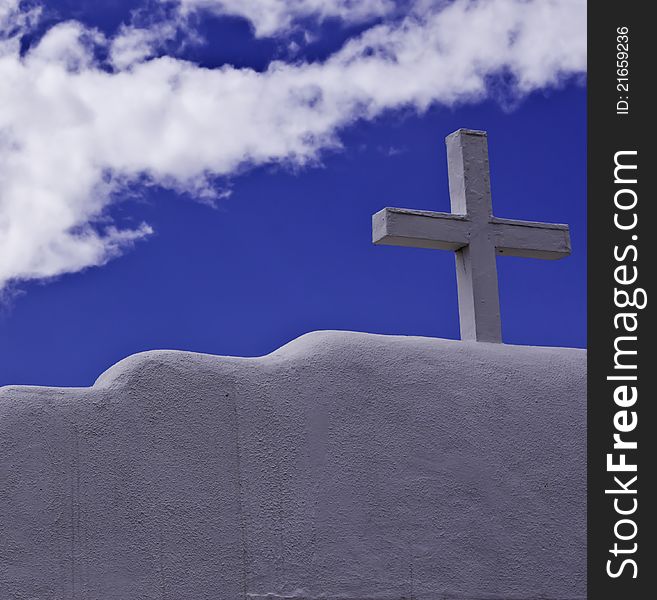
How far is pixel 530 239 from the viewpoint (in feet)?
20.1

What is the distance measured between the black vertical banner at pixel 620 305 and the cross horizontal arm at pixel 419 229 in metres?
0.69

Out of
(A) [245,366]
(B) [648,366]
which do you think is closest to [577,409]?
(B) [648,366]

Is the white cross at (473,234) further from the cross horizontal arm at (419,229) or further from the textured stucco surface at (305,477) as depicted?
the textured stucco surface at (305,477)

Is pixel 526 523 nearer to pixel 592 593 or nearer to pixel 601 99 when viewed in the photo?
pixel 592 593

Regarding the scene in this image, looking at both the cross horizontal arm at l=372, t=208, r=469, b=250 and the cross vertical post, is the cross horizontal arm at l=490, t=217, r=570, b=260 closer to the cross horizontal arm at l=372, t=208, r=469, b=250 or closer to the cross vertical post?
the cross vertical post

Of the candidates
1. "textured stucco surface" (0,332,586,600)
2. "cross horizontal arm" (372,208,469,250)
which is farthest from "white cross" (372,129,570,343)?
"textured stucco surface" (0,332,586,600)

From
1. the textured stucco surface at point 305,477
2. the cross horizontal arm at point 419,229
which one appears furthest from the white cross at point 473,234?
the textured stucco surface at point 305,477

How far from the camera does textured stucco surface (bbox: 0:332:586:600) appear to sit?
15.4ft

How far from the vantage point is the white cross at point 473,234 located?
584cm

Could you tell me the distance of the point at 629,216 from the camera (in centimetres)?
561

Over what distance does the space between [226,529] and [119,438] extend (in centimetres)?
59

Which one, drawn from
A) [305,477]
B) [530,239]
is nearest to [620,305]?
[530,239]

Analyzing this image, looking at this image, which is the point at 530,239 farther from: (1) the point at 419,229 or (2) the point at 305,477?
(2) the point at 305,477

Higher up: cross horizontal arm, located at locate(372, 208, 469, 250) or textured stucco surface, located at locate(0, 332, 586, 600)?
cross horizontal arm, located at locate(372, 208, 469, 250)
